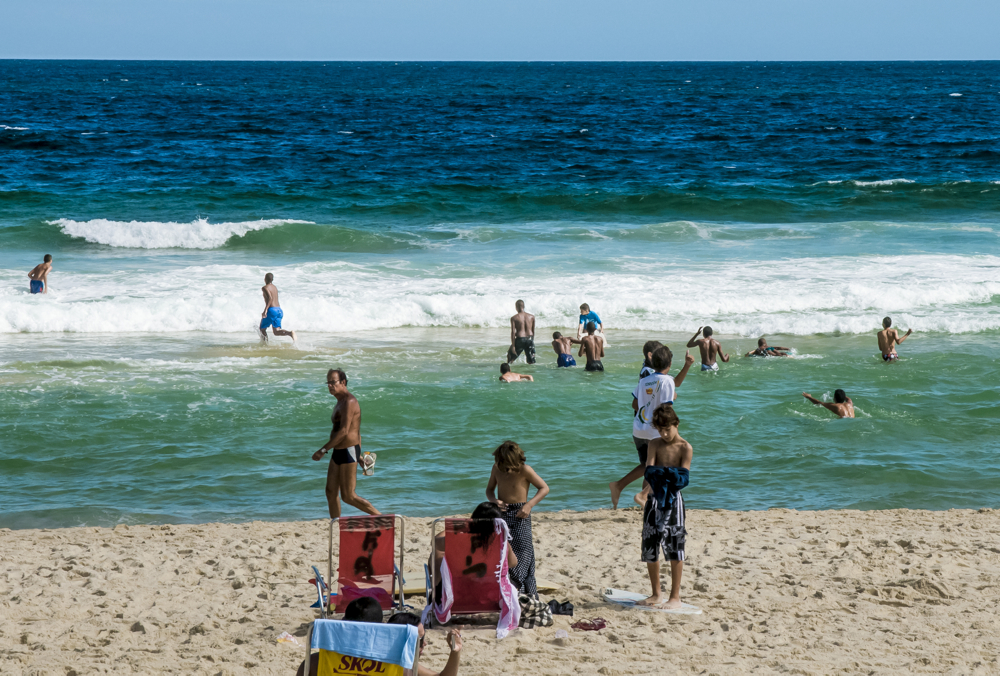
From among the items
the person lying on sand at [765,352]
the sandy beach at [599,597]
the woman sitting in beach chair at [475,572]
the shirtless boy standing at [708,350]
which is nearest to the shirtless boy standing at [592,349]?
the shirtless boy standing at [708,350]

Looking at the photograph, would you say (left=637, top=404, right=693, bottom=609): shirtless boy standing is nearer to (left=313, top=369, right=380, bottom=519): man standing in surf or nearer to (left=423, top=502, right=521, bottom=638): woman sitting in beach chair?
(left=423, top=502, right=521, bottom=638): woman sitting in beach chair

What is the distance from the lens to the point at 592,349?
13898mm

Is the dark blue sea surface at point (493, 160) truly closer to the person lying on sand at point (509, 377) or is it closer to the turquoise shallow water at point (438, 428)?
the turquoise shallow water at point (438, 428)

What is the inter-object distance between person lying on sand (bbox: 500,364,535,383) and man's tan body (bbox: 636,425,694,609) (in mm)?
7039

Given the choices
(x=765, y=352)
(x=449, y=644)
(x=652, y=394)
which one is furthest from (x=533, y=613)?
(x=765, y=352)

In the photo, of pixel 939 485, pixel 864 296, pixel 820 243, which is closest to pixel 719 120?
pixel 820 243

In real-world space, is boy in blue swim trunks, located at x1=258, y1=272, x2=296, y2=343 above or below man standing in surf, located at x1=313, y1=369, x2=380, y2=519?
above

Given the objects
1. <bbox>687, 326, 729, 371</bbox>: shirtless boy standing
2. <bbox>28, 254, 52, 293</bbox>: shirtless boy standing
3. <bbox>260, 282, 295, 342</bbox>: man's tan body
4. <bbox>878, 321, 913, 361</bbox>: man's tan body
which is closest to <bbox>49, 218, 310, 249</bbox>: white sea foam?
<bbox>28, 254, 52, 293</bbox>: shirtless boy standing

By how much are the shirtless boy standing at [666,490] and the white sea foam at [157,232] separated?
19.9 m

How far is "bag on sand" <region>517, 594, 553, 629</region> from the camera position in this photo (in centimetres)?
613

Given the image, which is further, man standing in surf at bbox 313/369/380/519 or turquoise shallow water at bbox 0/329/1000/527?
turquoise shallow water at bbox 0/329/1000/527

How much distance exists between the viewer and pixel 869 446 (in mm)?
10688

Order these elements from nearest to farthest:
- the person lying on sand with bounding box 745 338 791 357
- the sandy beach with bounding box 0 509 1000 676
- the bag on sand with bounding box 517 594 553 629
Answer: the sandy beach with bounding box 0 509 1000 676 → the bag on sand with bounding box 517 594 553 629 → the person lying on sand with bounding box 745 338 791 357

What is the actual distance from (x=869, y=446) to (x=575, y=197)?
767 inches
